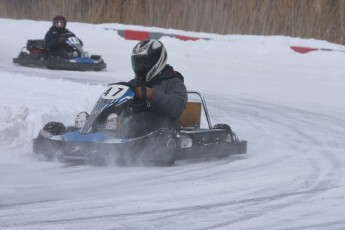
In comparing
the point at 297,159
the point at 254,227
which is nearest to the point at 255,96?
the point at 297,159

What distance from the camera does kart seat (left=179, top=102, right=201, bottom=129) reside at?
862 cm

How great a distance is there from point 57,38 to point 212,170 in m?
9.45

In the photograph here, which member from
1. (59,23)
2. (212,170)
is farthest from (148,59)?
(59,23)

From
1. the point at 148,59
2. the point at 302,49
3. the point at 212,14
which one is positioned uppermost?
the point at 212,14

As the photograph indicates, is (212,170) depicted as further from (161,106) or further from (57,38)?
(57,38)

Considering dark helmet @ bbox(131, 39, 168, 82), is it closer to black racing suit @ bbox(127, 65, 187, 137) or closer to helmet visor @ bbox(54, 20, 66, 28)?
black racing suit @ bbox(127, 65, 187, 137)

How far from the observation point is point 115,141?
742 centimetres

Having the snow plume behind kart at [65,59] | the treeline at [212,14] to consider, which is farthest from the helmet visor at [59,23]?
the treeline at [212,14]

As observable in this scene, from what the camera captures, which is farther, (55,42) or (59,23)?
(59,23)

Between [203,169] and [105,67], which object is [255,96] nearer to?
[105,67]

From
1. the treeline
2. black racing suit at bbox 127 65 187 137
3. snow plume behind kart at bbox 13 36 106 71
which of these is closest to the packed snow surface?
snow plume behind kart at bbox 13 36 106 71

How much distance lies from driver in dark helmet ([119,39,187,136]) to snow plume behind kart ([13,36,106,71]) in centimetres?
828

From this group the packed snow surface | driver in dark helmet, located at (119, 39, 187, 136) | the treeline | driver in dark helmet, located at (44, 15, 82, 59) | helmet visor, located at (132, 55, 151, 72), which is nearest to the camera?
the packed snow surface

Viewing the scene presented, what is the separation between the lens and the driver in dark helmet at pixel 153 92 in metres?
7.67
